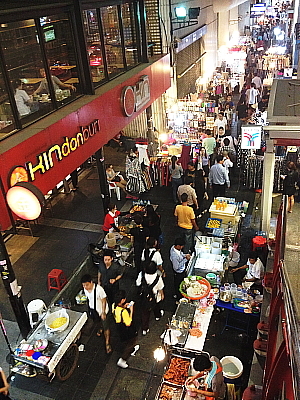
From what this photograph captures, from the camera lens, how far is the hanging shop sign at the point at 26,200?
19.9ft

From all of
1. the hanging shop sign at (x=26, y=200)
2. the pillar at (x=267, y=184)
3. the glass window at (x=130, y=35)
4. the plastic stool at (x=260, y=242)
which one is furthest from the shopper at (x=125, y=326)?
the glass window at (x=130, y=35)

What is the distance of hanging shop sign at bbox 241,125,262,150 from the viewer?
11477 mm

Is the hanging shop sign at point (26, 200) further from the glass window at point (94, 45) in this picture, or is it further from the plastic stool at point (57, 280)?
the glass window at point (94, 45)

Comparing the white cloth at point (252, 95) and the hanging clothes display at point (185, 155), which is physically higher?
the white cloth at point (252, 95)

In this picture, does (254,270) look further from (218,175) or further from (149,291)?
(218,175)

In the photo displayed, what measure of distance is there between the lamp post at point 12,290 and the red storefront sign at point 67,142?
0.76 metres

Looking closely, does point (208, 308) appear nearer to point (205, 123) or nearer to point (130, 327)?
point (130, 327)

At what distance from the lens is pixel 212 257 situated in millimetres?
9242

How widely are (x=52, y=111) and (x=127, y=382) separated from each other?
6.32 m

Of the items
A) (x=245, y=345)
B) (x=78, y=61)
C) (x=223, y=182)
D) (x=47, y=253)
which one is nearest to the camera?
(x=245, y=345)

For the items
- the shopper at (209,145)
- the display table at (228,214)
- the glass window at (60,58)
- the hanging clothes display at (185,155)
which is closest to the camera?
the glass window at (60,58)

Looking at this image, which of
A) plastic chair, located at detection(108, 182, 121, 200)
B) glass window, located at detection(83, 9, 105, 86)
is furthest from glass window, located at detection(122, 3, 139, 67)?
plastic chair, located at detection(108, 182, 121, 200)

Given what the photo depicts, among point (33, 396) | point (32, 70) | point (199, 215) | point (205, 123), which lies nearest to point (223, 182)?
point (199, 215)

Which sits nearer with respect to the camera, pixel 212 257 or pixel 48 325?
pixel 48 325
